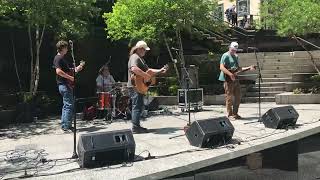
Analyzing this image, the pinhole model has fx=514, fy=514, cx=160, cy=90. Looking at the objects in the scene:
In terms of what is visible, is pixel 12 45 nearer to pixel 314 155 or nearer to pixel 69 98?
pixel 69 98

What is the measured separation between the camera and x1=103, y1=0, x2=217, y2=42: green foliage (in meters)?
15.0

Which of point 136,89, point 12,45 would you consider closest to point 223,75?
point 136,89

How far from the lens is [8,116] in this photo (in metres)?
12.9

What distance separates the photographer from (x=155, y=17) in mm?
15297

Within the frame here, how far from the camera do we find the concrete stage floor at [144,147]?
7.46 m

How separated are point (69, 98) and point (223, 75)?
3570mm

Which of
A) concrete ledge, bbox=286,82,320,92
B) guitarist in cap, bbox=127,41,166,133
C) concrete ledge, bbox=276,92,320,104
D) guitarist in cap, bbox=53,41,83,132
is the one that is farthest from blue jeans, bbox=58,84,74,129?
concrete ledge, bbox=286,82,320,92

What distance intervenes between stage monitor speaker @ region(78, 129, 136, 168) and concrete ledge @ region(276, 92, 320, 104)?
8.76 m

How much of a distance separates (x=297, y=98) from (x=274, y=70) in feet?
10.9

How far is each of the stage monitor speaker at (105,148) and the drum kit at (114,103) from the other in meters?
4.87

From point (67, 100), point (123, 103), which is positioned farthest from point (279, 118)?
point (67, 100)

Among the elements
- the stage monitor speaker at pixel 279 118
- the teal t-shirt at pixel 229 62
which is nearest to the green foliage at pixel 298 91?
the teal t-shirt at pixel 229 62

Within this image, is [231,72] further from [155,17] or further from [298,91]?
[298,91]

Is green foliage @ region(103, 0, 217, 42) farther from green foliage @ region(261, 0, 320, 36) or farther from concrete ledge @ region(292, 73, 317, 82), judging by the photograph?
green foliage @ region(261, 0, 320, 36)
